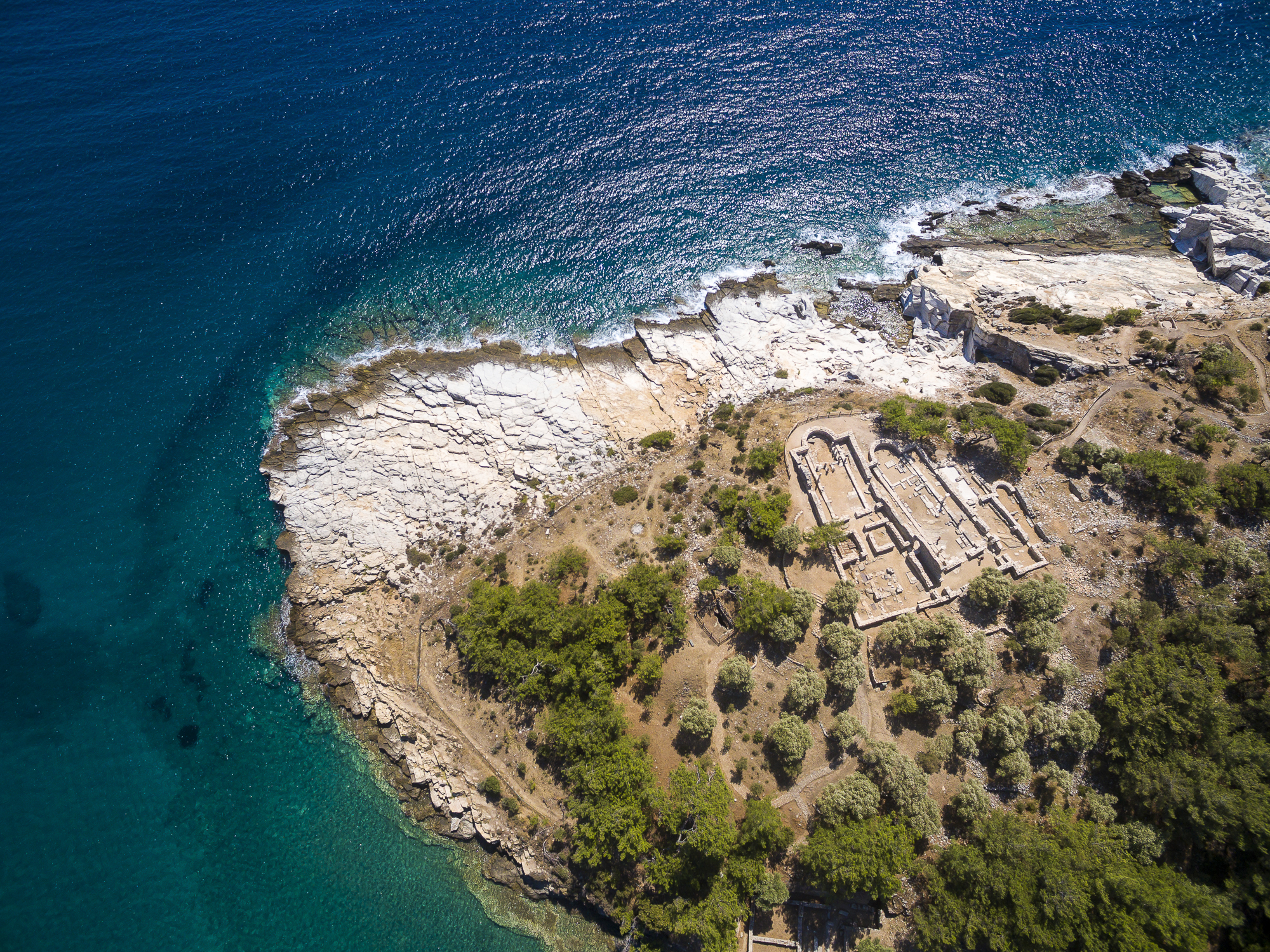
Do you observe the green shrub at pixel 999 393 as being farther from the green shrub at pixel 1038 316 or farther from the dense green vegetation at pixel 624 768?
the dense green vegetation at pixel 624 768

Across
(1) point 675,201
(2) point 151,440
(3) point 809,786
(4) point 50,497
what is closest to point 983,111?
(1) point 675,201

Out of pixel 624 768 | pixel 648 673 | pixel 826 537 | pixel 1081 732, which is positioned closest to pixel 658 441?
pixel 826 537

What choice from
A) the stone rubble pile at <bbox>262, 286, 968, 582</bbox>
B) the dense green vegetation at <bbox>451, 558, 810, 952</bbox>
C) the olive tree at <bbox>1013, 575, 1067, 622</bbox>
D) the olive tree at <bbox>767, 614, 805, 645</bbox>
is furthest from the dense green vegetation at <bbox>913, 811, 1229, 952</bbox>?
the stone rubble pile at <bbox>262, 286, 968, 582</bbox>

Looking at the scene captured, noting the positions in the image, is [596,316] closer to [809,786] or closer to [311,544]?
[311,544]

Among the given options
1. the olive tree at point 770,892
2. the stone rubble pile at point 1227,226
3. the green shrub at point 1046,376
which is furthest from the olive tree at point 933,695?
the stone rubble pile at point 1227,226

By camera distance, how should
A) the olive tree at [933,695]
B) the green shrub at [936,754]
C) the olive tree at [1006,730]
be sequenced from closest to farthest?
the olive tree at [1006,730], the green shrub at [936,754], the olive tree at [933,695]

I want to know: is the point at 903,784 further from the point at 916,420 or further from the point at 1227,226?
the point at 1227,226

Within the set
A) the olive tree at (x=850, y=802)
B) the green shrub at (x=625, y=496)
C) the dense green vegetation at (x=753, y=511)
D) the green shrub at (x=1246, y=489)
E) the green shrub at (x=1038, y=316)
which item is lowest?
the olive tree at (x=850, y=802)
